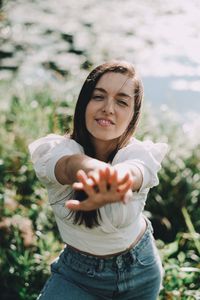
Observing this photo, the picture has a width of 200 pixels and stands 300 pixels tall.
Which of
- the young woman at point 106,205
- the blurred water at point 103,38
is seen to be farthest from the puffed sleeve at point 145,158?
the blurred water at point 103,38

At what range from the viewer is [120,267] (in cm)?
166

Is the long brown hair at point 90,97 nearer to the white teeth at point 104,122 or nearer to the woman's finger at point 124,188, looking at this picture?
the white teeth at point 104,122

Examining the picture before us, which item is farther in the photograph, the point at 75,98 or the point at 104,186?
the point at 75,98

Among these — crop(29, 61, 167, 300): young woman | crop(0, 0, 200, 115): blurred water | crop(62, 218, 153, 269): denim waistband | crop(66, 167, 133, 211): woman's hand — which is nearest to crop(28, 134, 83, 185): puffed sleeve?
crop(29, 61, 167, 300): young woman

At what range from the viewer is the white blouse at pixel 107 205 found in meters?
1.55

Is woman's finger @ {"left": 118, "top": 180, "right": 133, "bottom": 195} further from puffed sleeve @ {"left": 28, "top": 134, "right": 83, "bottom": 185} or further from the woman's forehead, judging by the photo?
the woman's forehead

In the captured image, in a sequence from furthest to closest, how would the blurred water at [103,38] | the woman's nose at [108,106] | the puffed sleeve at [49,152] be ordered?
the blurred water at [103,38]
the woman's nose at [108,106]
the puffed sleeve at [49,152]

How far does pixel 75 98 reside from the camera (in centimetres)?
393

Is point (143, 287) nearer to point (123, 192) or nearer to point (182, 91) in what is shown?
point (123, 192)

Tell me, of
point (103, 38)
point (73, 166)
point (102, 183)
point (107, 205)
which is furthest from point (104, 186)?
point (103, 38)

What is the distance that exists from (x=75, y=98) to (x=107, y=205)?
2.44 metres

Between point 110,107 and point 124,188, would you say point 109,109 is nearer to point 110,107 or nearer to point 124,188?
point 110,107

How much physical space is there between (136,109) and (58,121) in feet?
6.12

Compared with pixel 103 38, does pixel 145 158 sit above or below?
above
